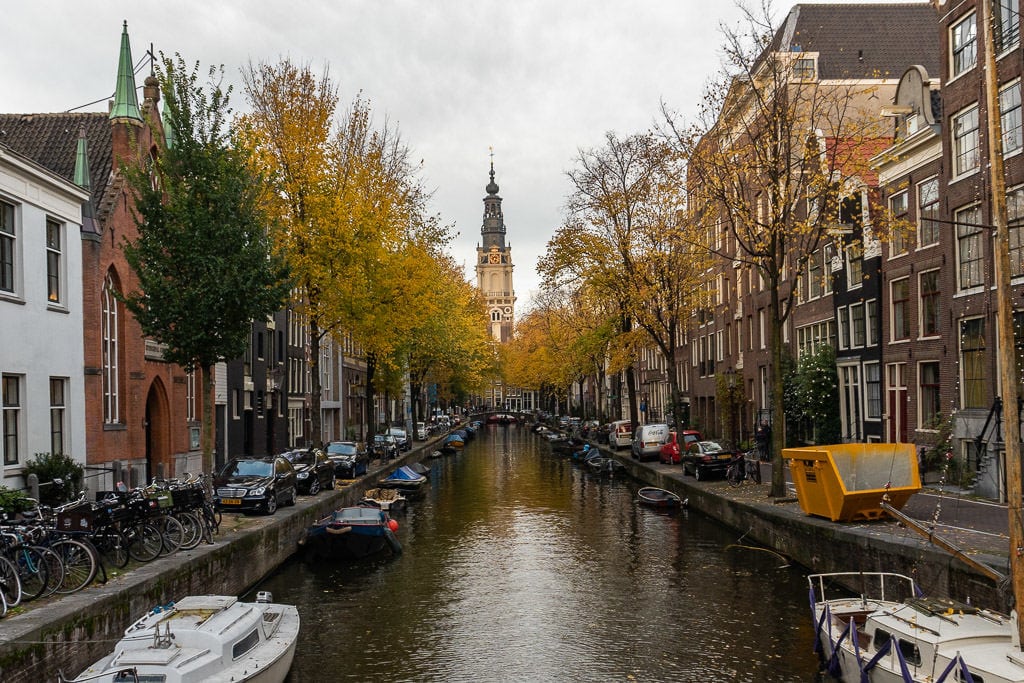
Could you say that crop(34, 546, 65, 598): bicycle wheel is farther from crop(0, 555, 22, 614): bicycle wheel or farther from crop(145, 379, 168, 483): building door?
crop(145, 379, 168, 483): building door

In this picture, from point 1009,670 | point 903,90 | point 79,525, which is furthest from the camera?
point 903,90

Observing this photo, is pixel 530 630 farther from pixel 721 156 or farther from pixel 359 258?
pixel 359 258

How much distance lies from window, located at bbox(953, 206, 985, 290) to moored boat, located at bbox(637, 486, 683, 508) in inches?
483

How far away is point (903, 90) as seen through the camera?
1321 inches

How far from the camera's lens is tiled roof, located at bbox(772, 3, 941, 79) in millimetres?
46219

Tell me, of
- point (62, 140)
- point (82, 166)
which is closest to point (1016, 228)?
point (82, 166)

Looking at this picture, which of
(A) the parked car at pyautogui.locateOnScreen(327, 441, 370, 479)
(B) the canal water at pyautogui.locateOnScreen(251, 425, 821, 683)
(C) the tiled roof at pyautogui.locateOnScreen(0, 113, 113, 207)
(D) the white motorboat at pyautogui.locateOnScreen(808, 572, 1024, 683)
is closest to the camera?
(D) the white motorboat at pyautogui.locateOnScreen(808, 572, 1024, 683)

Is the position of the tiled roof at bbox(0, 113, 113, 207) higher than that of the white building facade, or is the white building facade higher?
the tiled roof at bbox(0, 113, 113, 207)

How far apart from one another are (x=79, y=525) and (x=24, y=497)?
4967 mm

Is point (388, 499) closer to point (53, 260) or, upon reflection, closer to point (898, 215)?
point (53, 260)

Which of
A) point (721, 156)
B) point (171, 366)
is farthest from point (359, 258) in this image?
point (721, 156)

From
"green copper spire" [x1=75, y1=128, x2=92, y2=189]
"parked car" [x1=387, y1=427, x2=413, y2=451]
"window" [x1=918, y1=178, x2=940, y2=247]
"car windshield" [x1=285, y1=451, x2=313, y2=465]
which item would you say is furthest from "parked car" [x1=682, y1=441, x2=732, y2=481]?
"parked car" [x1=387, y1=427, x2=413, y2=451]

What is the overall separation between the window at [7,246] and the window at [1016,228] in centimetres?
2561

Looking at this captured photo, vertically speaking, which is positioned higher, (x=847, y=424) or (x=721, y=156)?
(x=721, y=156)
